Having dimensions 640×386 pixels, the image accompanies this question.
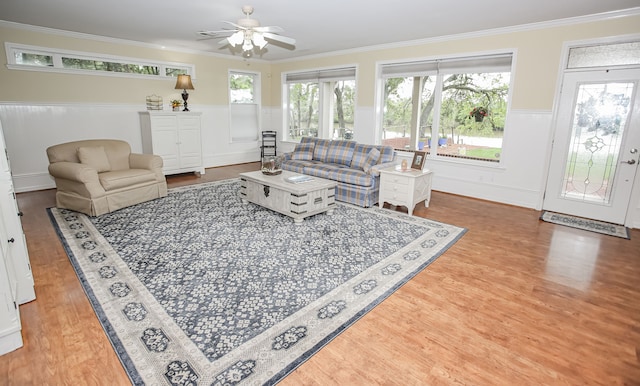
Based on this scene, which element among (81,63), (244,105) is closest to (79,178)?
(81,63)

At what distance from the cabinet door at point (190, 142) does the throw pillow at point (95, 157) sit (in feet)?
5.92

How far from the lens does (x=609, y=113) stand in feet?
13.8

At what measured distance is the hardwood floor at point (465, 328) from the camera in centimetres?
178

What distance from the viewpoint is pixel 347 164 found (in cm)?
530

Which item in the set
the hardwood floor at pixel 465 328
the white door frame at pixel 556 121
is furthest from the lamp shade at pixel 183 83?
the white door frame at pixel 556 121

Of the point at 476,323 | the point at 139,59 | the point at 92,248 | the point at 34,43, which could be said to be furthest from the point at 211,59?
the point at 476,323

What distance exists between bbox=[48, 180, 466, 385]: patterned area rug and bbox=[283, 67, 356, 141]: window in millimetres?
3332

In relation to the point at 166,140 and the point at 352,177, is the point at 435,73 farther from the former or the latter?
the point at 166,140

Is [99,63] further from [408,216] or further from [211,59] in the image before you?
[408,216]

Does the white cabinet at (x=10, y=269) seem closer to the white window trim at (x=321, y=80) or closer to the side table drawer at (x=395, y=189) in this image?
Answer: the side table drawer at (x=395, y=189)

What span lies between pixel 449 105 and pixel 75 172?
5.65 m

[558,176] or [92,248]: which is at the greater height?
[558,176]

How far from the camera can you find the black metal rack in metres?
8.15

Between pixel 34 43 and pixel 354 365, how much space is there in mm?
6599
